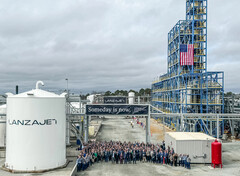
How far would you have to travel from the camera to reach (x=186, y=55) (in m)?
46.3

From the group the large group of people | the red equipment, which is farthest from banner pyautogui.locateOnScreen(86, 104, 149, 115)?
the red equipment

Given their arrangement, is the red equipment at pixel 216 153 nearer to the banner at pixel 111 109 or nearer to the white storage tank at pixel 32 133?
the banner at pixel 111 109

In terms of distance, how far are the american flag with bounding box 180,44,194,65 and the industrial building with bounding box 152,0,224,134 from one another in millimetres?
218

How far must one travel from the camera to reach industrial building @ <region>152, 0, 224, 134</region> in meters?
42.7

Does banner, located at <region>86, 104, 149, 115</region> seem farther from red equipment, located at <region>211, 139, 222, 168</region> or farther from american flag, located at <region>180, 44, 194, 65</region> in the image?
american flag, located at <region>180, 44, 194, 65</region>

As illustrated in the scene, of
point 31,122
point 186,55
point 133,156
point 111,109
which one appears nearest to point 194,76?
point 186,55

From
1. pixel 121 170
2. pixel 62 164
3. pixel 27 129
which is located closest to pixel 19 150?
pixel 27 129

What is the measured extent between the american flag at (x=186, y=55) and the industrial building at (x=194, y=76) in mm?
218

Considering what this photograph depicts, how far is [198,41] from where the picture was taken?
4919cm

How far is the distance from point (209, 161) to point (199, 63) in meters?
33.0

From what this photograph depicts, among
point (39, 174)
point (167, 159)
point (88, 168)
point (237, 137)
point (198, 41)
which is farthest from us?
point (198, 41)

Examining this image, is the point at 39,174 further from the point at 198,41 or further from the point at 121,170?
the point at 198,41

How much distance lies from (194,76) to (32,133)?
120 feet

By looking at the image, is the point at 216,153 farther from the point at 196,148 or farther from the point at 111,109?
the point at 111,109
